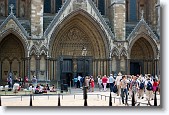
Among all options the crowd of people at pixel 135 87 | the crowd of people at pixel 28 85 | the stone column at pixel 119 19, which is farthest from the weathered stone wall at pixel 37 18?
the crowd of people at pixel 135 87

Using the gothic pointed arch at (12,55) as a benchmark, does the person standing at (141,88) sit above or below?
below

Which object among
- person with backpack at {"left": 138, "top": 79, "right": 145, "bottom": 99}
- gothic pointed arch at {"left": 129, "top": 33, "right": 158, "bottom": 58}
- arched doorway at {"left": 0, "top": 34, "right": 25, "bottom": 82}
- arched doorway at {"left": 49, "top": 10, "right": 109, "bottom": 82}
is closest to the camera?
person with backpack at {"left": 138, "top": 79, "right": 145, "bottom": 99}

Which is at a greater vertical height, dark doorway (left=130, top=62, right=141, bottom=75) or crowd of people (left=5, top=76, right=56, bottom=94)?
dark doorway (left=130, top=62, right=141, bottom=75)

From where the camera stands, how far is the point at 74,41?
111ft

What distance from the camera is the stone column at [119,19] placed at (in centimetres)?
3309

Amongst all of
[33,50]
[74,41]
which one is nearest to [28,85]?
[33,50]

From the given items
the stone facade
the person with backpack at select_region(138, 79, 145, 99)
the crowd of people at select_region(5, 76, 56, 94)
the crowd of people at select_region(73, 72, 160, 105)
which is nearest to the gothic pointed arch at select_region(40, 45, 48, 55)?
the stone facade

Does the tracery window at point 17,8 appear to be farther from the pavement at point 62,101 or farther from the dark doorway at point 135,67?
the pavement at point 62,101

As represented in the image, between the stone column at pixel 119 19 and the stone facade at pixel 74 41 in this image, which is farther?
the stone column at pixel 119 19

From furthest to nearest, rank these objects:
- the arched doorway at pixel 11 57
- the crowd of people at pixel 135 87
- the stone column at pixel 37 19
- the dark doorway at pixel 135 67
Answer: the dark doorway at pixel 135 67 < the arched doorway at pixel 11 57 < the stone column at pixel 37 19 < the crowd of people at pixel 135 87

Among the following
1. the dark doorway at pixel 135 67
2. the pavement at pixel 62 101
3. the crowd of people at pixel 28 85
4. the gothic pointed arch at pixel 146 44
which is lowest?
the pavement at pixel 62 101

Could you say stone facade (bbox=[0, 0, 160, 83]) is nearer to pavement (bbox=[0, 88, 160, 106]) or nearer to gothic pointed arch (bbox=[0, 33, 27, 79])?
gothic pointed arch (bbox=[0, 33, 27, 79])

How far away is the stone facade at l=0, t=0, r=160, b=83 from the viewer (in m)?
31.1

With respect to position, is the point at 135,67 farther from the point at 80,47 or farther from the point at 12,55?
the point at 12,55
